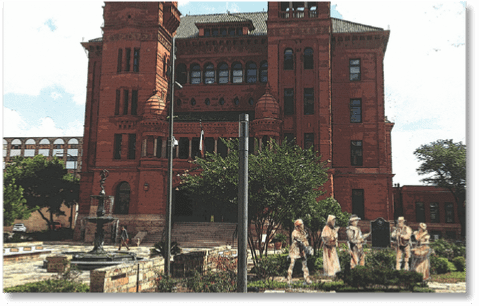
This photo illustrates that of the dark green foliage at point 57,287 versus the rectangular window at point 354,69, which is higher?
the rectangular window at point 354,69

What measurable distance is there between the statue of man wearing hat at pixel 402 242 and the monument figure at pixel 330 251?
2.16 m

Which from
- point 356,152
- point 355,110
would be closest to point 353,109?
point 355,110

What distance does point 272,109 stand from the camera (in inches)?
1431

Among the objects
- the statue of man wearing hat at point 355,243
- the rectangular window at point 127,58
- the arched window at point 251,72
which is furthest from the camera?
the arched window at point 251,72

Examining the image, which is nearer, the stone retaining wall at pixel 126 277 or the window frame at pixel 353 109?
the stone retaining wall at pixel 126 277

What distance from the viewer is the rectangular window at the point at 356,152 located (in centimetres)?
3722

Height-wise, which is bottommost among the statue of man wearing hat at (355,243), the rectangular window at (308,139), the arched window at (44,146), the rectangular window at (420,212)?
the statue of man wearing hat at (355,243)

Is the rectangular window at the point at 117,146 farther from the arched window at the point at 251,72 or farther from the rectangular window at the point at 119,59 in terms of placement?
the arched window at the point at 251,72

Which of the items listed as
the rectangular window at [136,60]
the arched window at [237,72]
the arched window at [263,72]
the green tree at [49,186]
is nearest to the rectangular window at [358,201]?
the arched window at [263,72]

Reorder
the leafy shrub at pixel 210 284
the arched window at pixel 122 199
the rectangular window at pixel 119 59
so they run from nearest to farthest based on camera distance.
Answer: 1. the leafy shrub at pixel 210 284
2. the arched window at pixel 122 199
3. the rectangular window at pixel 119 59

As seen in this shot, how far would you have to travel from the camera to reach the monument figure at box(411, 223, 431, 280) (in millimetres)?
15375

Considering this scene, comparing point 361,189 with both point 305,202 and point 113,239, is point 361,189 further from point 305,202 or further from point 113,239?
point 113,239

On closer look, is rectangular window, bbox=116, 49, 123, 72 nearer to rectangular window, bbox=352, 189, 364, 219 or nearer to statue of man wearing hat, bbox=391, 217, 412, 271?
rectangular window, bbox=352, 189, 364, 219

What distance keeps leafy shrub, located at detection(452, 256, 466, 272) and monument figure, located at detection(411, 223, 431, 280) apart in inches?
39.6
